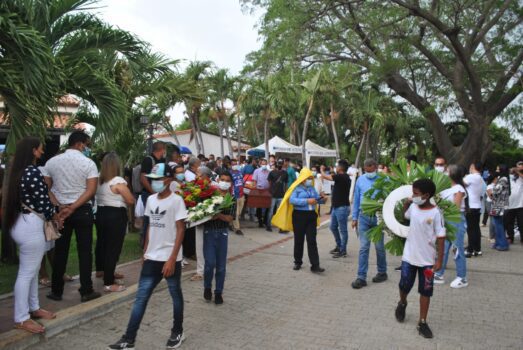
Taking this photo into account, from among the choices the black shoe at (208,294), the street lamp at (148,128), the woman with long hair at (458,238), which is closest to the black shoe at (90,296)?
the black shoe at (208,294)

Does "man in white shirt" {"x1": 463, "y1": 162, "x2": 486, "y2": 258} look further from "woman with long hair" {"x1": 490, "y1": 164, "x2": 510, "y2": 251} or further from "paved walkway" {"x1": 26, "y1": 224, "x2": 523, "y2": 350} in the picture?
"paved walkway" {"x1": 26, "y1": 224, "x2": 523, "y2": 350}

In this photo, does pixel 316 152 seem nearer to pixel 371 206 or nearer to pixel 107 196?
pixel 371 206

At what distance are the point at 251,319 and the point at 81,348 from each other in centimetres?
180

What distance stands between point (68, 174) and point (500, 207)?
8771mm

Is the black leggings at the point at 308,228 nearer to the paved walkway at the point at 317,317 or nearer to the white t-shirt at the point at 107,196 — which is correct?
the paved walkway at the point at 317,317

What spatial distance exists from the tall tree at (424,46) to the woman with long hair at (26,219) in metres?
11.6

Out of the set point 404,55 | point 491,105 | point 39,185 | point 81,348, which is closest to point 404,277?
point 81,348

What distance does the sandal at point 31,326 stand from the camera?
14.0 feet

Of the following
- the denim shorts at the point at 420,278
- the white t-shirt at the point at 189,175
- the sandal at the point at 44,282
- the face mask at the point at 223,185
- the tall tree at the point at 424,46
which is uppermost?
the tall tree at the point at 424,46

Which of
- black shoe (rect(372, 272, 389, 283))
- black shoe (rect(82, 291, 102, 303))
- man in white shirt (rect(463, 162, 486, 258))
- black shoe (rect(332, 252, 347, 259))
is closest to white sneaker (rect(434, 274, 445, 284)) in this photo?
black shoe (rect(372, 272, 389, 283))

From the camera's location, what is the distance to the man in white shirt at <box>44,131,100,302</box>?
502 cm

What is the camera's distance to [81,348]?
4.25 m

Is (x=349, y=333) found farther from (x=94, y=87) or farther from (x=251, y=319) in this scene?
(x=94, y=87)

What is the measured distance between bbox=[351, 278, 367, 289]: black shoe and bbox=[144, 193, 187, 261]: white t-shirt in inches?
128
